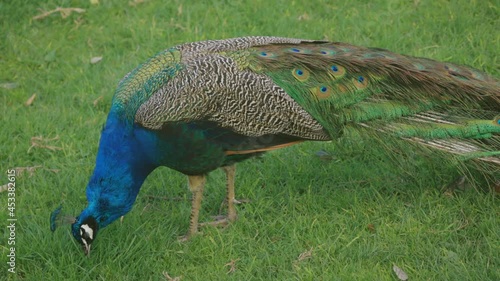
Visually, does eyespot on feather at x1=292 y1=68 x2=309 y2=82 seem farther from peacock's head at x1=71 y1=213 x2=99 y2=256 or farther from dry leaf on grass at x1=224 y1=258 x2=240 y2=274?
peacock's head at x1=71 y1=213 x2=99 y2=256

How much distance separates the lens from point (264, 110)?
3613 millimetres

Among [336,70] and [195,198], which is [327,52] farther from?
[195,198]

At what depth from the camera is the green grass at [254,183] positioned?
3.61m

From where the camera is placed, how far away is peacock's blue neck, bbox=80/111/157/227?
3600 mm

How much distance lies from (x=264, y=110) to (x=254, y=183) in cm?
76

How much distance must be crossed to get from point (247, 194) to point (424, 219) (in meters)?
1.01

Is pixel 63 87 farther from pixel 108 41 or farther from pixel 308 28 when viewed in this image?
pixel 308 28

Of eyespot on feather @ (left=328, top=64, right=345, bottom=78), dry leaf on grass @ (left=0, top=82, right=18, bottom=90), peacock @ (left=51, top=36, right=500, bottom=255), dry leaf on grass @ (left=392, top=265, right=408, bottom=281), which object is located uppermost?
eyespot on feather @ (left=328, top=64, right=345, bottom=78)

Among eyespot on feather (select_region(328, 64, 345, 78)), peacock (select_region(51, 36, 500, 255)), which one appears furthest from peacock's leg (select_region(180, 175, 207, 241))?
eyespot on feather (select_region(328, 64, 345, 78))

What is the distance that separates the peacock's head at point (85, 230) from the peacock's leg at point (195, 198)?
519 mm

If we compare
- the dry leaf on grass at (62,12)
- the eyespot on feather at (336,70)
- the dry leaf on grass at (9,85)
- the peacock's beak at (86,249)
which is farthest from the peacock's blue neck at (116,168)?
the dry leaf on grass at (62,12)

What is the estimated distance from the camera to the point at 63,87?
5.33 metres

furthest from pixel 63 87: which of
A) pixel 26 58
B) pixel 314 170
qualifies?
pixel 314 170

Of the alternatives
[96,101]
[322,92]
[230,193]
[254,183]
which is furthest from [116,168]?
[96,101]
